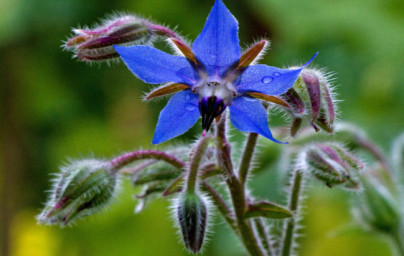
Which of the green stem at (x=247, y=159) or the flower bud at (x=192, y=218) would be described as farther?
the green stem at (x=247, y=159)

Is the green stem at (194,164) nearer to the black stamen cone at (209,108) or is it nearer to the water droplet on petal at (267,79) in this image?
the black stamen cone at (209,108)

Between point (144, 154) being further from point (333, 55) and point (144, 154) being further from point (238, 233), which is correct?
point (333, 55)

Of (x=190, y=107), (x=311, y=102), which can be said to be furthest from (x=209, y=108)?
(x=311, y=102)

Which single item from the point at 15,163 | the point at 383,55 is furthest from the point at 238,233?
the point at 15,163

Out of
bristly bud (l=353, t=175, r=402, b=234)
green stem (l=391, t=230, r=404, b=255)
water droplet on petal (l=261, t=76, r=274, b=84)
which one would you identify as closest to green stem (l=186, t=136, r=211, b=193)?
water droplet on petal (l=261, t=76, r=274, b=84)

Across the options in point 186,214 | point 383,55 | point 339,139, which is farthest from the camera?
point 383,55

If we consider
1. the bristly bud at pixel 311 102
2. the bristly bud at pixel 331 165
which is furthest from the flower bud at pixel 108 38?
the bristly bud at pixel 331 165
